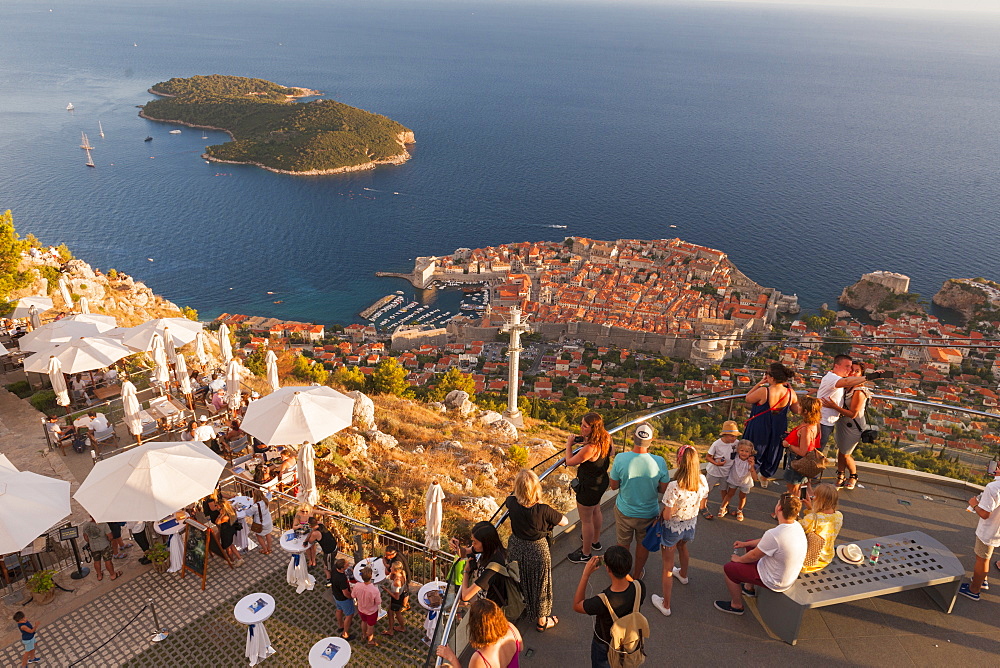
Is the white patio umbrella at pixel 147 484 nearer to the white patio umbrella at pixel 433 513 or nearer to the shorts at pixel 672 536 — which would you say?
the white patio umbrella at pixel 433 513

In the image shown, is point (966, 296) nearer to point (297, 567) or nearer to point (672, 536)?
point (672, 536)

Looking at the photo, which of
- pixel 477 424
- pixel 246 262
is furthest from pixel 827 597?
pixel 246 262

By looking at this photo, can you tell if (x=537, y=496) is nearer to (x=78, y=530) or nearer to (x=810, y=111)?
(x=78, y=530)

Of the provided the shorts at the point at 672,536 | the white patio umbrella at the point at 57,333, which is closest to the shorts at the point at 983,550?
the shorts at the point at 672,536

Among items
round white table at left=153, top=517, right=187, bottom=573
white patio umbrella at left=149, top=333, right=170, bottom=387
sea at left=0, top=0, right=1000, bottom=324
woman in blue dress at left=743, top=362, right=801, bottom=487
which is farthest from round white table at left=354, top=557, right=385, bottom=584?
sea at left=0, top=0, right=1000, bottom=324

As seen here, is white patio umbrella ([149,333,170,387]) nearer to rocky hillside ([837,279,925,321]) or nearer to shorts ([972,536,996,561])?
shorts ([972,536,996,561])

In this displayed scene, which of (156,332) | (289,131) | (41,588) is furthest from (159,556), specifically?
(289,131)
